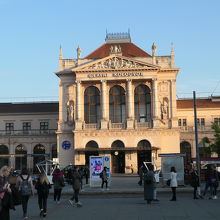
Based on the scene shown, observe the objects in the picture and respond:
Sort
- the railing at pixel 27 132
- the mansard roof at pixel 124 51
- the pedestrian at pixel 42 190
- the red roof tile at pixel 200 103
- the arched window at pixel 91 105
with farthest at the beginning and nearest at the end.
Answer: the red roof tile at pixel 200 103 → the railing at pixel 27 132 → the mansard roof at pixel 124 51 → the arched window at pixel 91 105 → the pedestrian at pixel 42 190

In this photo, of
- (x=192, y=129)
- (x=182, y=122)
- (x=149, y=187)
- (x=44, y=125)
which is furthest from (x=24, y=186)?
(x=182, y=122)

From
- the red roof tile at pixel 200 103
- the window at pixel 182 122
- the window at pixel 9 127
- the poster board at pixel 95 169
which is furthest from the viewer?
the window at pixel 9 127

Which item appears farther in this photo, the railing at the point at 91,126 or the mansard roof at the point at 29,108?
the mansard roof at the point at 29,108

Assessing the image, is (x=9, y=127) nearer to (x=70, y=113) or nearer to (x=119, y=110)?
(x=70, y=113)

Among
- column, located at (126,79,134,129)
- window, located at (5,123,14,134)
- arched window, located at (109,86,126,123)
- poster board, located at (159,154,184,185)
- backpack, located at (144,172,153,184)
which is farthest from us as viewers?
window, located at (5,123,14,134)

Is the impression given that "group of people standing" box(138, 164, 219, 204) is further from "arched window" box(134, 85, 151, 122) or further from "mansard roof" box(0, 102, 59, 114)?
"mansard roof" box(0, 102, 59, 114)

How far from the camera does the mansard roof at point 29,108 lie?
2982 inches

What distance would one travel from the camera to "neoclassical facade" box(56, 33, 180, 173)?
6150 centimetres

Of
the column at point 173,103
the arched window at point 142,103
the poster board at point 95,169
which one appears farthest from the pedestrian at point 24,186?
the column at point 173,103

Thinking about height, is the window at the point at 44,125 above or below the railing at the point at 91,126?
above

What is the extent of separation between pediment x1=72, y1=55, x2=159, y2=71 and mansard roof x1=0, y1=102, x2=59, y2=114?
15900 millimetres

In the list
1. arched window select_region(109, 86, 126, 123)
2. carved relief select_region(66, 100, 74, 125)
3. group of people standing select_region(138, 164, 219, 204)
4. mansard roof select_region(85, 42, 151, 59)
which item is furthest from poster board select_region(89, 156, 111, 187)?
mansard roof select_region(85, 42, 151, 59)

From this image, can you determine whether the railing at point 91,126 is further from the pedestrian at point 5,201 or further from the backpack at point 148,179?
the pedestrian at point 5,201

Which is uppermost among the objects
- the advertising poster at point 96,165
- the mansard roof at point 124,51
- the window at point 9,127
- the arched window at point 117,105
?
the mansard roof at point 124,51
